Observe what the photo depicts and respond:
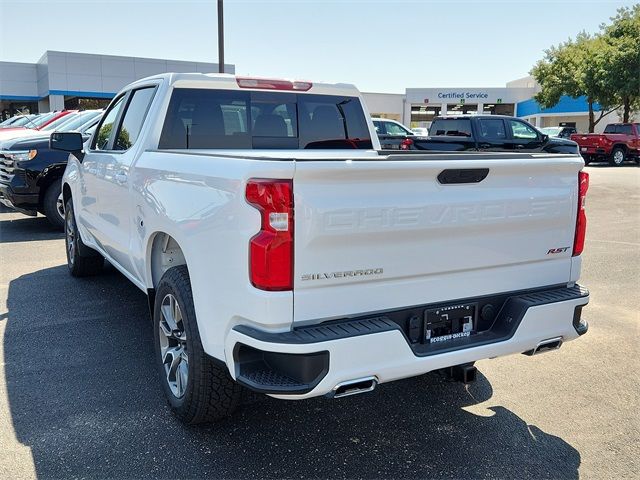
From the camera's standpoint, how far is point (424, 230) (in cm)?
278

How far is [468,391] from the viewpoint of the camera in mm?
3867

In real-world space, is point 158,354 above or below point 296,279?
below

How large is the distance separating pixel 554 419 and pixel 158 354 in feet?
8.16

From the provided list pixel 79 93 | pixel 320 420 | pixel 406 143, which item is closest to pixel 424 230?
pixel 320 420

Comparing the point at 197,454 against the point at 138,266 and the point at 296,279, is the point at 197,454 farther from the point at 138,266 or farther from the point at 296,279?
the point at 138,266

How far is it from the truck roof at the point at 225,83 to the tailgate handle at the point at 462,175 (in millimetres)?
2399

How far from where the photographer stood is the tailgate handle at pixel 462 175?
2.81 meters

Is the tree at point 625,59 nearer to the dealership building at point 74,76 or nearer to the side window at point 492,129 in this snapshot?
the side window at point 492,129

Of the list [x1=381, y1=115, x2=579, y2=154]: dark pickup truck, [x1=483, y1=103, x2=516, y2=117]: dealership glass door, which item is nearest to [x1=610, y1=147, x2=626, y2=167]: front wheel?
[x1=381, y1=115, x2=579, y2=154]: dark pickup truck

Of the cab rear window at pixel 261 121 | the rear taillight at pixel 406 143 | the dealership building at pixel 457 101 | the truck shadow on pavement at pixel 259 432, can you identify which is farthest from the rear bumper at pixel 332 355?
the dealership building at pixel 457 101

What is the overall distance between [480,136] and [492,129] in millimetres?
412

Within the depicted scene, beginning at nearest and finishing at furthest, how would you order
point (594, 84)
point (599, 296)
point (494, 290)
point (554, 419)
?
point (494, 290)
point (554, 419)
point (599, 296)
point (594, 84)

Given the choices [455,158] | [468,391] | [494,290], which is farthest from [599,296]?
[455,158]

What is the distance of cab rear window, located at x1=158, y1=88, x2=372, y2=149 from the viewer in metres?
4.32
